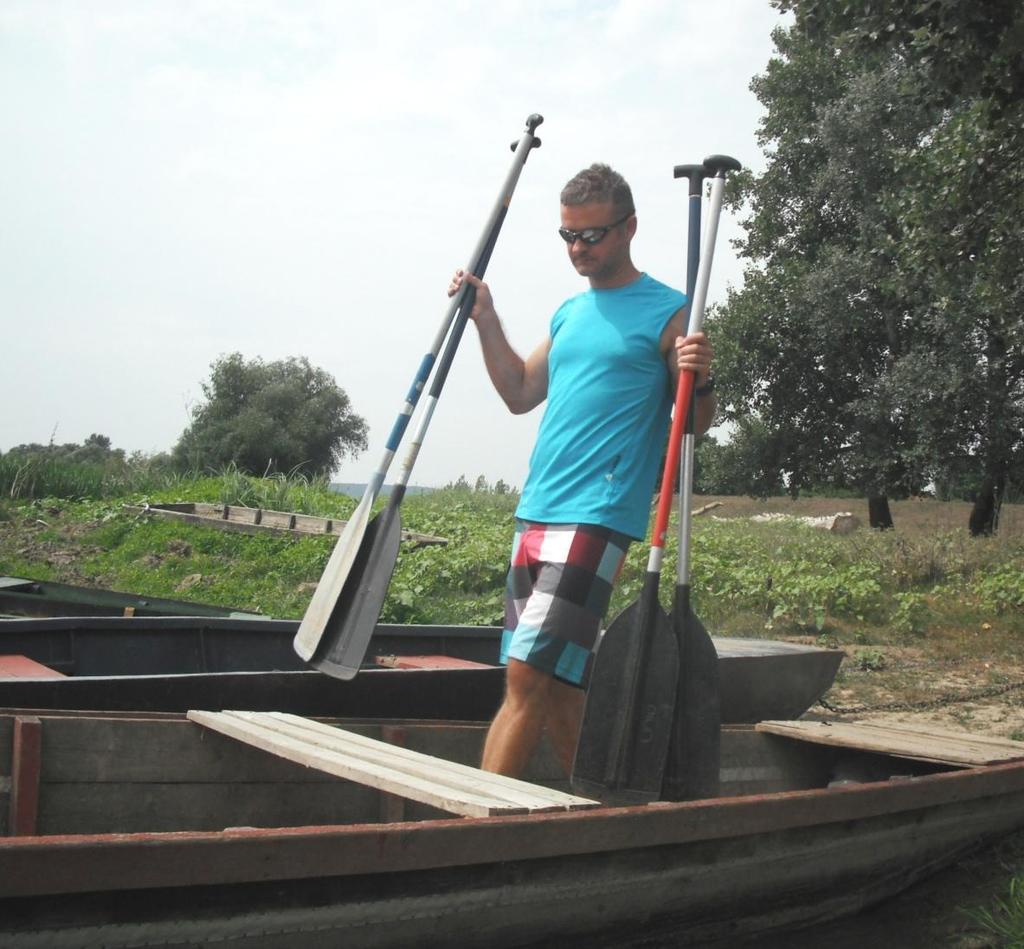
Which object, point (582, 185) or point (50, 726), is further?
point (582, 185)

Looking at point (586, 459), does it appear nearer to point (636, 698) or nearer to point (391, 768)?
point (636, 698)

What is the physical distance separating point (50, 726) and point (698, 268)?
2.46 meters

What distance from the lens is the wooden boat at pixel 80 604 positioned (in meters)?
7.04

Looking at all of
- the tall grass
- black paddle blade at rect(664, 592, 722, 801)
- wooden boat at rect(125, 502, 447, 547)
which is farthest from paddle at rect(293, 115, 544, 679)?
wooden boat at rect(125, 502, 447, 547)

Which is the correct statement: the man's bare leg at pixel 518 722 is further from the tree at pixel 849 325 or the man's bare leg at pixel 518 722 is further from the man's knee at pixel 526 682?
the tree at pixel 849 325

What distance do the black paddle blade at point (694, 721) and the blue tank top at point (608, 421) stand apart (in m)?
0.37

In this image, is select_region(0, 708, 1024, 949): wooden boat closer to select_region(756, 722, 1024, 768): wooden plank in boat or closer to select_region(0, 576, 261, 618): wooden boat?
select_region(756, 722, 1024, 768): wooden plank in boat

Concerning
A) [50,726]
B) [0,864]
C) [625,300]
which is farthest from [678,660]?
[0,864]

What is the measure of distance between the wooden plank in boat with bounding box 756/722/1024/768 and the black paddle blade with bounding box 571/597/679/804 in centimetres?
128

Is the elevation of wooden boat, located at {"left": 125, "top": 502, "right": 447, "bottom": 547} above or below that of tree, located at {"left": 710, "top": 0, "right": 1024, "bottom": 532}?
below

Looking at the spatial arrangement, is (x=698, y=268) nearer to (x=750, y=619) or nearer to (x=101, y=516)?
(x=750, y=619)

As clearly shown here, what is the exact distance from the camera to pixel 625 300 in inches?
153

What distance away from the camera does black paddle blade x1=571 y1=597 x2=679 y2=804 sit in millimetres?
3529

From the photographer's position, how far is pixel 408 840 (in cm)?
252
